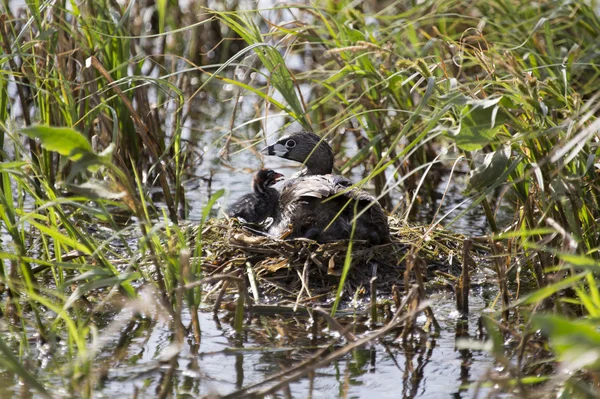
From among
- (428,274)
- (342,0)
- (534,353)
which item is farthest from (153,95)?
(534,353)

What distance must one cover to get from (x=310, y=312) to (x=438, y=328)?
58cm

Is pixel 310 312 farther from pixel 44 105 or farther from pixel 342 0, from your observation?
pixel 342 0

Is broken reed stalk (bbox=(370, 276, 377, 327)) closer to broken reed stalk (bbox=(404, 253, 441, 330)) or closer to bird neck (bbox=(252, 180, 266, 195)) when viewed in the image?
broken reed stalk (bbox=(404, 253, 441, 330))

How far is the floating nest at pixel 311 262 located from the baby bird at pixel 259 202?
41 centimetres

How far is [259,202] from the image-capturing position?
570cm

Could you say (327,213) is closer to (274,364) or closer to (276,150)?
(276,150)

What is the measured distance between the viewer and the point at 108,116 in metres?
5.79

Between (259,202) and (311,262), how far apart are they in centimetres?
105

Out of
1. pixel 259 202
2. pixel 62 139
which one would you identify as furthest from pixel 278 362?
pixel 259 202

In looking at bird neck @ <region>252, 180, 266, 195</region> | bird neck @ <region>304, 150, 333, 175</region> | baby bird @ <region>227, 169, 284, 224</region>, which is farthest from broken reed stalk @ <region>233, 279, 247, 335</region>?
bird neck @ <region>304, 150, 333, 175</region>

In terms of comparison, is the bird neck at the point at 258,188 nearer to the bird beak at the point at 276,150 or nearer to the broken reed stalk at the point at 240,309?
the bird beak at the point at 276,150

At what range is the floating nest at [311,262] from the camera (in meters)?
4.61

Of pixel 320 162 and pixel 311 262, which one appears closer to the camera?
pixel 311 262

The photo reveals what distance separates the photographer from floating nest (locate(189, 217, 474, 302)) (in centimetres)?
461
